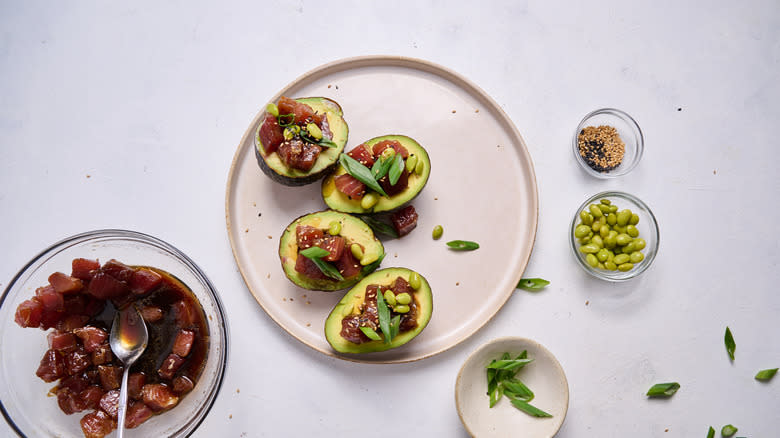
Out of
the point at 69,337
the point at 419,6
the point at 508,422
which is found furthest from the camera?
the point at 419,6

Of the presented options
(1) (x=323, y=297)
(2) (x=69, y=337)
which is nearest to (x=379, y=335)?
(1) (x=323, y=297)

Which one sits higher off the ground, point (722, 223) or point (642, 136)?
point (642, 136)

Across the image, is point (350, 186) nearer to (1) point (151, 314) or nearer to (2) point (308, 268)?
(2) point (308, 268)

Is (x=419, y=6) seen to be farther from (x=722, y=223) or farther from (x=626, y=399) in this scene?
(x=626, y=399)

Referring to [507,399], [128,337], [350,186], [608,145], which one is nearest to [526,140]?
[608,145]

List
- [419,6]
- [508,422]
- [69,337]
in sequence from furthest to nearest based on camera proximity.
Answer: [419,6] → [508,422] → [69,337]

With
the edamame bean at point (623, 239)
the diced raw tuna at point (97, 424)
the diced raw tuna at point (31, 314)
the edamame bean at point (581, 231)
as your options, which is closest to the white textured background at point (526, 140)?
the edamame bean at point (581, 231)

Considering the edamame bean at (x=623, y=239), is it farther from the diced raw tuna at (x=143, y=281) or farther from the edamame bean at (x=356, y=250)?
the diced raw tuna at (x=143, y=281)
